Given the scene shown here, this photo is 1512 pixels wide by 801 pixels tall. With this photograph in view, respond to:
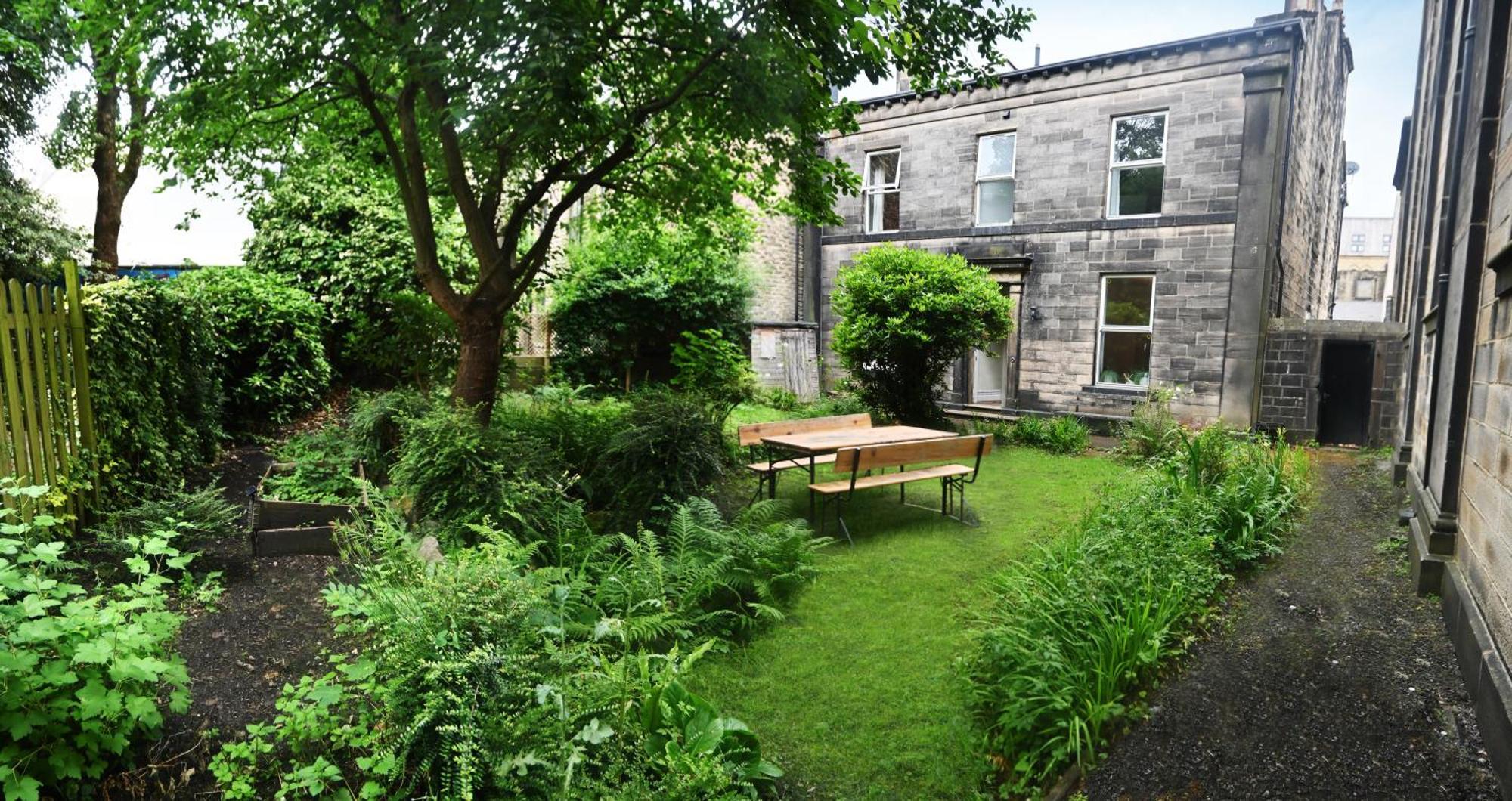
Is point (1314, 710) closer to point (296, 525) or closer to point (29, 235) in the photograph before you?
point (296, 525)

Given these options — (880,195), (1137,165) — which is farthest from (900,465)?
(880,195)

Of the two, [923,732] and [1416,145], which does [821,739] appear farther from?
[1416,145]

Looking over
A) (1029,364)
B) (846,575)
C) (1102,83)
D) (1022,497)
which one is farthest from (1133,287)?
(846,575)

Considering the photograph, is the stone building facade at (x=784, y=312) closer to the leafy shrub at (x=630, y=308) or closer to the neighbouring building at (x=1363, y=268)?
the leafy shrub at (x=630, y=308)

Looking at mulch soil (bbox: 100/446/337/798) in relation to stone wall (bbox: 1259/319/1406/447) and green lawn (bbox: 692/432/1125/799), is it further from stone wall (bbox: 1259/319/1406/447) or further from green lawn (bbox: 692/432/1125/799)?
stone wall (bbox: 1259/319/1406/447)

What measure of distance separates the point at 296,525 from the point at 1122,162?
12742mm

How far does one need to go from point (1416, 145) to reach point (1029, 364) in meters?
6.13

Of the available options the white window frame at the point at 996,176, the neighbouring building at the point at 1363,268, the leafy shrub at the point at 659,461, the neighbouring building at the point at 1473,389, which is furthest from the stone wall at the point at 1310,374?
the neighbouring building at the point at 1363,268

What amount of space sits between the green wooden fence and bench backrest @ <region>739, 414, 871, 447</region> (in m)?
4.97

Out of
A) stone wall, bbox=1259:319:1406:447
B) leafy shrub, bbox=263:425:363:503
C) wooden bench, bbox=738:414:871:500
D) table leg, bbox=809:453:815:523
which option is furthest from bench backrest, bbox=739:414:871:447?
stone wall, bbox=1259:319:1406:447

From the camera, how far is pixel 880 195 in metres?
15.7

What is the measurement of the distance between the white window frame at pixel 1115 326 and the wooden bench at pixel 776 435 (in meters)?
5.92

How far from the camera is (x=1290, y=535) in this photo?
234 inches

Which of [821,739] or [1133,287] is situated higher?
[1133,287]
